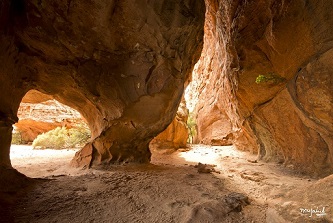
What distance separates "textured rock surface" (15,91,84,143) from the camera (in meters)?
12.4

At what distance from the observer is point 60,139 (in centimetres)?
990

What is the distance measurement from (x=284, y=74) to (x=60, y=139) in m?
10.3

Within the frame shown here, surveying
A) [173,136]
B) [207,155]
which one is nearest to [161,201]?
[207,155]

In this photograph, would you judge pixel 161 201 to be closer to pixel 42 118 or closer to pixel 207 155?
pixel 207 155

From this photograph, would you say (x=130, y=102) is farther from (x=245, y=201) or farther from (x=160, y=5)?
(x=245, y=201)

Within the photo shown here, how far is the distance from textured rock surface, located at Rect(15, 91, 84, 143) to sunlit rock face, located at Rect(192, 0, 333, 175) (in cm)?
1091

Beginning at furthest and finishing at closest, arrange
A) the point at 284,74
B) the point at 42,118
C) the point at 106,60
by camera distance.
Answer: the point at 42,118 → the point at 284,74 → the point at 106,60

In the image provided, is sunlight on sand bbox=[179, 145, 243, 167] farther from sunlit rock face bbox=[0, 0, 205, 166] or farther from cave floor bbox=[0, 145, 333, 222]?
cave floor bbox=[0, 145, 333, 222]

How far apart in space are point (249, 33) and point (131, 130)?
4354 millimetres

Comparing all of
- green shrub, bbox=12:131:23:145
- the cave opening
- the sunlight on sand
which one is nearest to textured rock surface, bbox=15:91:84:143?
green shrub, bbox=12:131:23:145

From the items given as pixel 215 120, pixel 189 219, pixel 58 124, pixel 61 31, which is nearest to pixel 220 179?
pixel 189 219

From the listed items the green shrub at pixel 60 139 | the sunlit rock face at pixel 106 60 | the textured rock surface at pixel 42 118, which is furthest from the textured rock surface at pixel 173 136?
the textured rock surface at pixel 42 118

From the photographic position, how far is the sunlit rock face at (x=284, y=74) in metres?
3.76

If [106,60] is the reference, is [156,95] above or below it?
below
